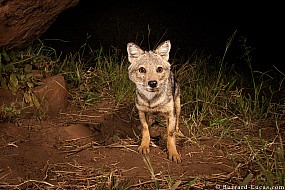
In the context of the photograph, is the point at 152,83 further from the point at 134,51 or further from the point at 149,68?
the point at 134,51

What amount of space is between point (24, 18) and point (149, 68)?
5.90 feet

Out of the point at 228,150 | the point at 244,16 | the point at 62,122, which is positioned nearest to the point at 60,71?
the point at 62,122

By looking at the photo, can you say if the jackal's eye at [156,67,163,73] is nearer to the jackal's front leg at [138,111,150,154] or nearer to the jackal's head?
the jackal's head

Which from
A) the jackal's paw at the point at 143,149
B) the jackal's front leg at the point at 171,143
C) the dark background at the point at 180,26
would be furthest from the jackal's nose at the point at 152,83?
the dark background at the point at 180,26

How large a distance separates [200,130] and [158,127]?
691mm

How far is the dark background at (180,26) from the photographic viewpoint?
873 centimetres

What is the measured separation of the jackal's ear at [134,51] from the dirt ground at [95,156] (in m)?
1.03

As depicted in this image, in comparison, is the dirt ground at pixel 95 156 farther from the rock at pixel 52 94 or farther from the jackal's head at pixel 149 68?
the jackal's head at pixel 149 68

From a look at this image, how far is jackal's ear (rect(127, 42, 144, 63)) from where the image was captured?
16.0 ft

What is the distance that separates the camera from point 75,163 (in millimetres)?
4270

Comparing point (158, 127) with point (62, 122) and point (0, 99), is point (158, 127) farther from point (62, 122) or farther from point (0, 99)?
point (0, 99)

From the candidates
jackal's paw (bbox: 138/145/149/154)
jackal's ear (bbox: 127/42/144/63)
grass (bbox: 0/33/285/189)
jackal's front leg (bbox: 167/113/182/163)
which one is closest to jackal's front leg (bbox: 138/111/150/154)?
jackal's paw (bbox: 138/145/149/154)

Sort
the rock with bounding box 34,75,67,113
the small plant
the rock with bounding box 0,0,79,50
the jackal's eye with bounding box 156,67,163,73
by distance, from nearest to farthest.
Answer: the jackal's eye with bounding box 156,67,163,73 < the rock with bounding box 0,0,79,50 < the small plant < the rock with bounding box 34,75,67,113

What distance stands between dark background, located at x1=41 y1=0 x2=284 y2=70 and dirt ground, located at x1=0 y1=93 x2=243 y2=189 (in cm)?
335
